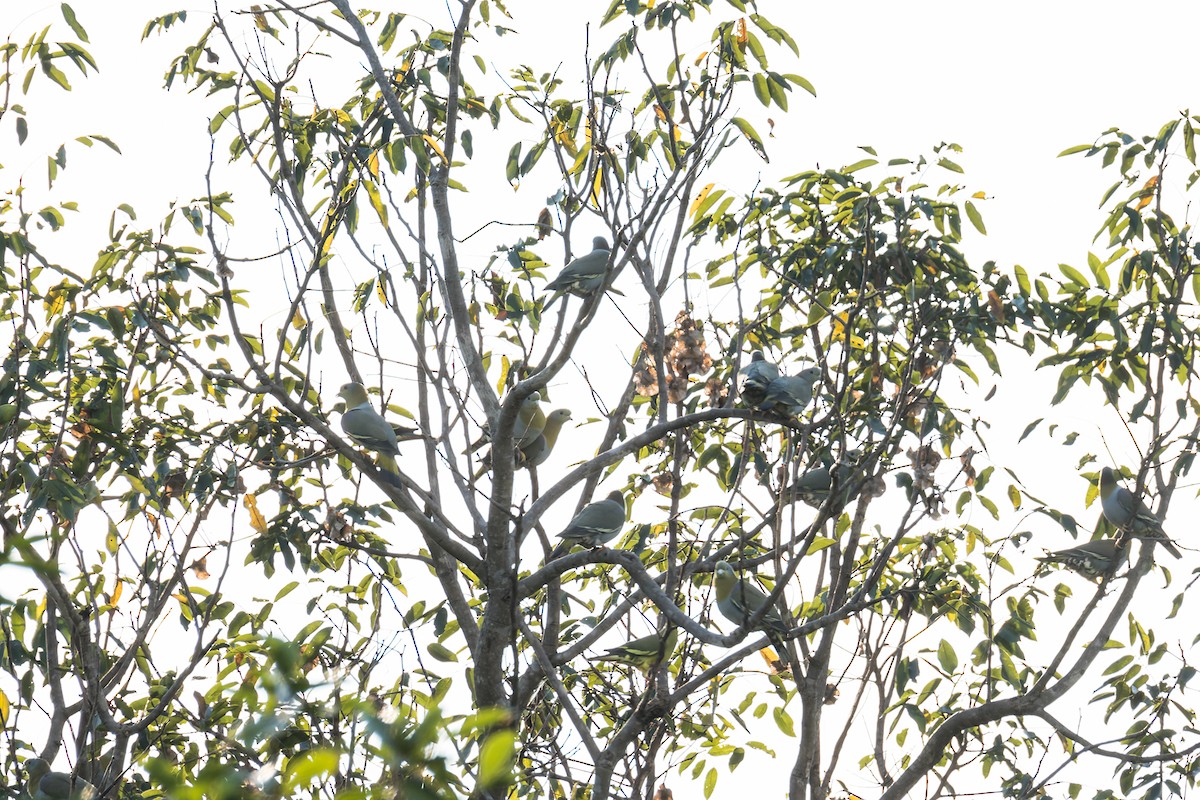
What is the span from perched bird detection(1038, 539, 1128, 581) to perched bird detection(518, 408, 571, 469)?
2013mm

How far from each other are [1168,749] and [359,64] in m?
3.93

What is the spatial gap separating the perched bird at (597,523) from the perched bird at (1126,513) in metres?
1.82

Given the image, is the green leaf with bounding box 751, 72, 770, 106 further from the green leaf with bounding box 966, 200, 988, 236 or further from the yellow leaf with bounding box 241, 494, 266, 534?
the yellow leaf with bounding box 241, 494, 266, 534

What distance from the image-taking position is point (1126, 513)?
14.6 ft

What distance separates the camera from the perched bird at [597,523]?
4.20m

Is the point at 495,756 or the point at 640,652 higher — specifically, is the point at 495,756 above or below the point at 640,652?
below

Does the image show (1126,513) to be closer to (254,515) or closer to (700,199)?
(700,199)

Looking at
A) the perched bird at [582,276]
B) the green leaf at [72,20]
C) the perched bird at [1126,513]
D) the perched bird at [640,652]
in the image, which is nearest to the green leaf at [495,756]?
the perched bird at [640,652]

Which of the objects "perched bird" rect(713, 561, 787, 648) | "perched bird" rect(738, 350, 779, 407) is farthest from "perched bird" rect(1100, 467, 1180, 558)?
"perched bird" rect(738, 350, 779, 407)

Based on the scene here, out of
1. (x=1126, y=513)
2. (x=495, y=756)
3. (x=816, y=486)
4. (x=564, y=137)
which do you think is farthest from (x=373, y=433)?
(x=495, y=756)

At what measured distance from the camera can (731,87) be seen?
3.67 m

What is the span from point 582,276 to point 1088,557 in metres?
2.20

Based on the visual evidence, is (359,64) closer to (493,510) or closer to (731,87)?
(731,87)

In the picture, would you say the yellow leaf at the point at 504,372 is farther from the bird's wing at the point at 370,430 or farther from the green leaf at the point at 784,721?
the green leaf at the point at 784,721
